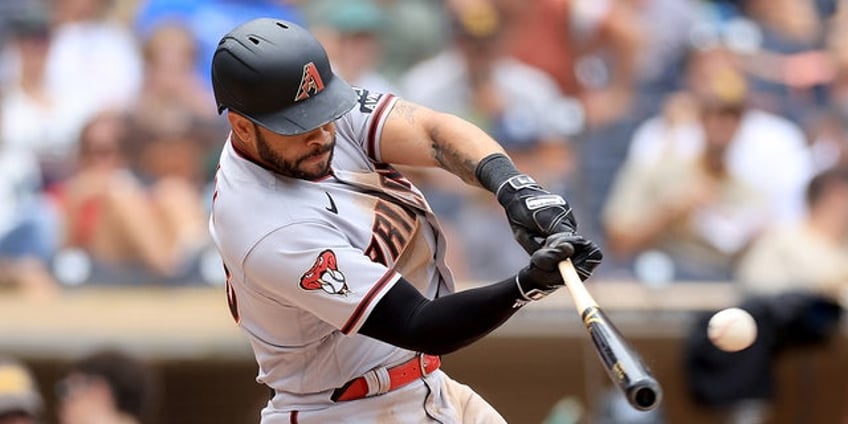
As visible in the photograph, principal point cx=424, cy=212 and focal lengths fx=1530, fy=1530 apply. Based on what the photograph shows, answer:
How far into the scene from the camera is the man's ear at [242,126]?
3.69 meters

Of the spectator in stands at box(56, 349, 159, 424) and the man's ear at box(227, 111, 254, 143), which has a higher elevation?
the man's ear at box(227, 111, 254, 143)

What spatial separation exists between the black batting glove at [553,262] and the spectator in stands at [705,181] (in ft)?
11.5

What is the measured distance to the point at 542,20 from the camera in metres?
7.84

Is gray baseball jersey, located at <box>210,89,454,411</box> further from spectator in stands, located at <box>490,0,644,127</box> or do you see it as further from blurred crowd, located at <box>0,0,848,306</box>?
spectator in stands, located at <box>490,0,644,127</box>

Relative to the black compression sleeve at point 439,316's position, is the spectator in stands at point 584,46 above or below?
above

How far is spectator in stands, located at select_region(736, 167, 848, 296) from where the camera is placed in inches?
264

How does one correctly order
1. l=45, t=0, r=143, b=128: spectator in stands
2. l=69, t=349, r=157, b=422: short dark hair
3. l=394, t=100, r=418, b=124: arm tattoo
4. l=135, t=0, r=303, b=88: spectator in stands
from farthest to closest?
l=135, t=0, r=303, b=88: spectator in stands, l=45, t=0, r=143, b=128: spectator in stands, l=69, t=349, r=157, b=422: short dark hair, l=394, t=100, r=418, b=124: arm tattoo

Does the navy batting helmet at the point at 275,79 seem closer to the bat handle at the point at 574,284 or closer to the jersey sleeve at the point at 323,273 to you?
the jersey sleeve at the point at 323,273

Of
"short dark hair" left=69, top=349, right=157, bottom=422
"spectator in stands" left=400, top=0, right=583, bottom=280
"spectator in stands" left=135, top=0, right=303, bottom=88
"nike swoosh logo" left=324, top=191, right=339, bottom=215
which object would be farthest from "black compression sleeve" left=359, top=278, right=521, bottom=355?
"spectator in stands" left=135, top=0, right=303, bottom=88

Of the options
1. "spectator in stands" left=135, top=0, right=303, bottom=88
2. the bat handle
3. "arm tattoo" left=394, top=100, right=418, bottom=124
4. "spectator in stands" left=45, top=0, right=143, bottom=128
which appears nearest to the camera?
the bat handle

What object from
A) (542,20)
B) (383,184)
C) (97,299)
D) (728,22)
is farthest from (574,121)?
(383,184)

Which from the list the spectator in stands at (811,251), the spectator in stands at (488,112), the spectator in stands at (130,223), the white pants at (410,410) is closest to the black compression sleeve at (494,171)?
the white pants at (410,410)

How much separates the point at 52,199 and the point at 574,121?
248cm

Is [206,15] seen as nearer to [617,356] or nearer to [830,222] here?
[830,222]
